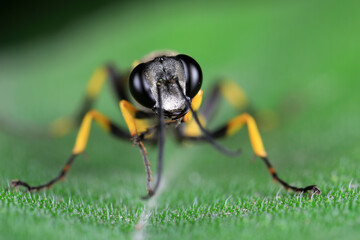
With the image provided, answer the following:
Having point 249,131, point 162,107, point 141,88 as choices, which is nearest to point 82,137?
point 141,88

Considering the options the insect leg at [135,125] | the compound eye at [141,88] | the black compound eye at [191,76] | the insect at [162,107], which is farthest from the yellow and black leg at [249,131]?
the insect leg at [135,125]

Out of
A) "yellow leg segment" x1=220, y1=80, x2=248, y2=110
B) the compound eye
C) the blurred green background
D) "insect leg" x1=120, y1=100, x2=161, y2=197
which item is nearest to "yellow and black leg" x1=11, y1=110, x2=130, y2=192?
the blurred green background

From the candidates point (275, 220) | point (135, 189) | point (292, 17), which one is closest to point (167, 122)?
point (135, 189)

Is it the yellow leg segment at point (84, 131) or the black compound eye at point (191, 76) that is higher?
the black compound eye at point (191, 76)

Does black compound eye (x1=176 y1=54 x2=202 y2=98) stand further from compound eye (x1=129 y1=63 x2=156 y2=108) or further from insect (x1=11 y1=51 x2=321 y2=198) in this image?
compound eye (x1=129 y1=63 x2=156 y2=108)

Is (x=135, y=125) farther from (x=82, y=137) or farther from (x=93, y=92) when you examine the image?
(x=93, y=92)

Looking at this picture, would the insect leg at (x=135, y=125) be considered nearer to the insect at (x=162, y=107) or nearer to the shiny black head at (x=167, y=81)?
the insect at (x=162, y=107)
